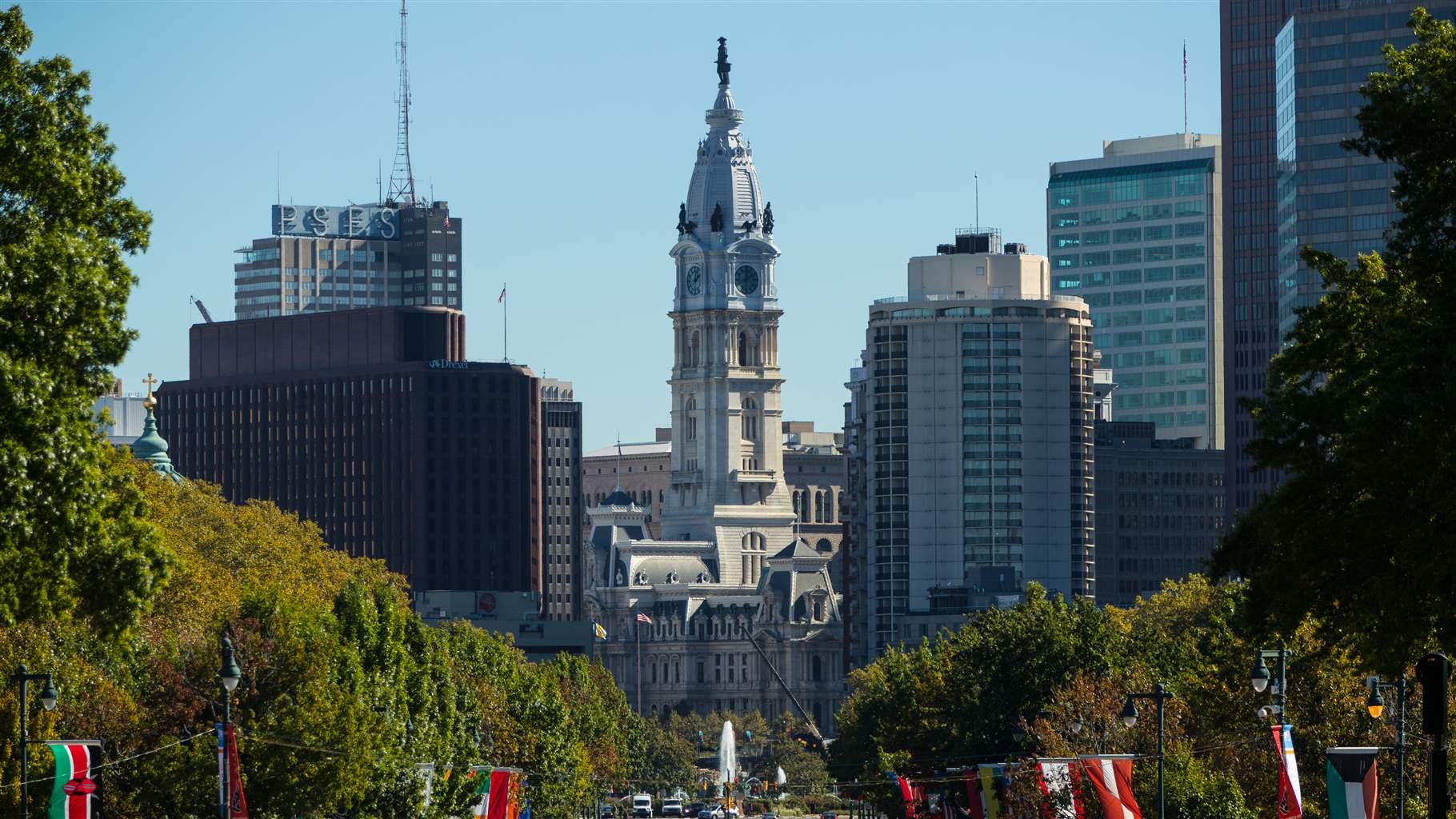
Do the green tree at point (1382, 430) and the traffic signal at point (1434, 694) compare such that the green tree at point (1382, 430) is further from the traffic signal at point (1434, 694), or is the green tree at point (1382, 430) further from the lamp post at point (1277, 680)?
the lamp post at point (1277, 680)

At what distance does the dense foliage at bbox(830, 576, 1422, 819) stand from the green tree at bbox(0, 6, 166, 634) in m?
22.3

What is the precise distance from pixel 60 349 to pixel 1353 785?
26.3 meters

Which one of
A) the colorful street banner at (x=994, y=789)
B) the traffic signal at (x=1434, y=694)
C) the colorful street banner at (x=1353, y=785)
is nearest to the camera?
the traffic signal at (x=1434, y=694)

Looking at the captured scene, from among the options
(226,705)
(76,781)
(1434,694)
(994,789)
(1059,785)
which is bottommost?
(994,789)

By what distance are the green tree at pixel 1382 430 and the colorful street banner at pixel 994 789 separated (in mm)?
34257

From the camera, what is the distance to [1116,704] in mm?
105188

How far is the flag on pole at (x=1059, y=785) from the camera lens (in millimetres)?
86688

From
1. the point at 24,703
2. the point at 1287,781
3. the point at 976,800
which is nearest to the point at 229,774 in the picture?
the point at 24,703

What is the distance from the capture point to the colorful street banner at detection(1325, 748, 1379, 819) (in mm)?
A: 60188

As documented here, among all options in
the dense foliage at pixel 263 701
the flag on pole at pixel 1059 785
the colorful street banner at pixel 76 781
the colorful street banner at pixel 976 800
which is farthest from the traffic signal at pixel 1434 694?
the colorful street banner at pixel 976 800

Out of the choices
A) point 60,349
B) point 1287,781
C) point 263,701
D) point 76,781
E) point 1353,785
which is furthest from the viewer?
point 263,701

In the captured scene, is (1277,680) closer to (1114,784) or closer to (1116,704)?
(1114,784)

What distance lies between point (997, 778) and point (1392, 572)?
130 feet

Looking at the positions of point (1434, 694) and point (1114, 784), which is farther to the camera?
point (1114, 784)
